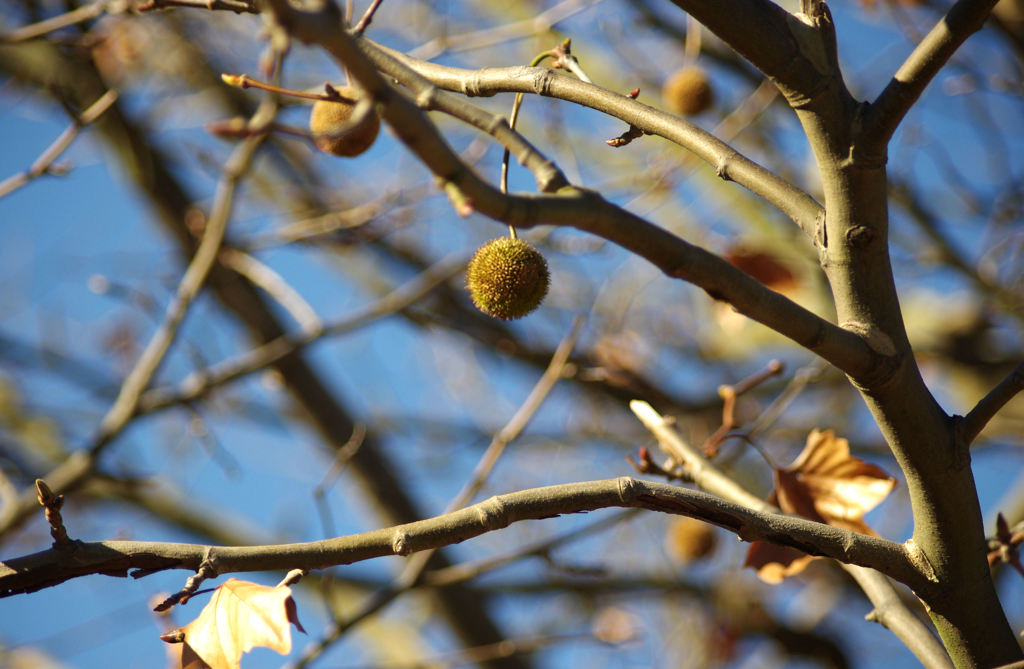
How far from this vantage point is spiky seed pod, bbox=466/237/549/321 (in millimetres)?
1168

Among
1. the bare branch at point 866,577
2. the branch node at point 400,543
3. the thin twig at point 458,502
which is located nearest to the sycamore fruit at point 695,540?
the thin twig at point 458,502

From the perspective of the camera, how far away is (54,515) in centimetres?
89

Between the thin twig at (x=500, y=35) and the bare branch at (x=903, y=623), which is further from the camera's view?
the thin twig at (x=500, y=35)

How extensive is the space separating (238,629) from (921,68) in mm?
1015

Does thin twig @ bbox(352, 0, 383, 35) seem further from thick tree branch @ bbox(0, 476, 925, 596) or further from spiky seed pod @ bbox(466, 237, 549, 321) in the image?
thick tree branch @ bbox(0, 476, 925, 596)

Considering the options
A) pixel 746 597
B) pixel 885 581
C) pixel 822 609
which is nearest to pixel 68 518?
pixel 746 597

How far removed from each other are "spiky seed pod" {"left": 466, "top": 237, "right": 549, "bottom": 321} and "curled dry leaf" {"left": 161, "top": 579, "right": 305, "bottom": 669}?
472 millimetres

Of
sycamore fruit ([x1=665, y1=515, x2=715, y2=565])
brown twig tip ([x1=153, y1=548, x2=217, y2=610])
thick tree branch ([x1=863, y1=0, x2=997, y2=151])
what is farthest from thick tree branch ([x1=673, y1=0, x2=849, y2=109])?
sycamore fruit ([x1=665, y1=515, x2=715, y2=565])

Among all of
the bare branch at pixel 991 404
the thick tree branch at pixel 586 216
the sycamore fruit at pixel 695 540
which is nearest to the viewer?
the thick tree branch at pixel 586 216

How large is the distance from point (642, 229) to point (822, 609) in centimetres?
307

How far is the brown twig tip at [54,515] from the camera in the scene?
87 centimetres

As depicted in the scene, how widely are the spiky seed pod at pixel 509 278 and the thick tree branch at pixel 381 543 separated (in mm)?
361

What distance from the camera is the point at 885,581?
1247 mm

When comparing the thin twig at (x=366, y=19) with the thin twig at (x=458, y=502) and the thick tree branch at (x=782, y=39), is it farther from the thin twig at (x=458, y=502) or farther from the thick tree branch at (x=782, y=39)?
the thin twig at (x=458, y=502)
